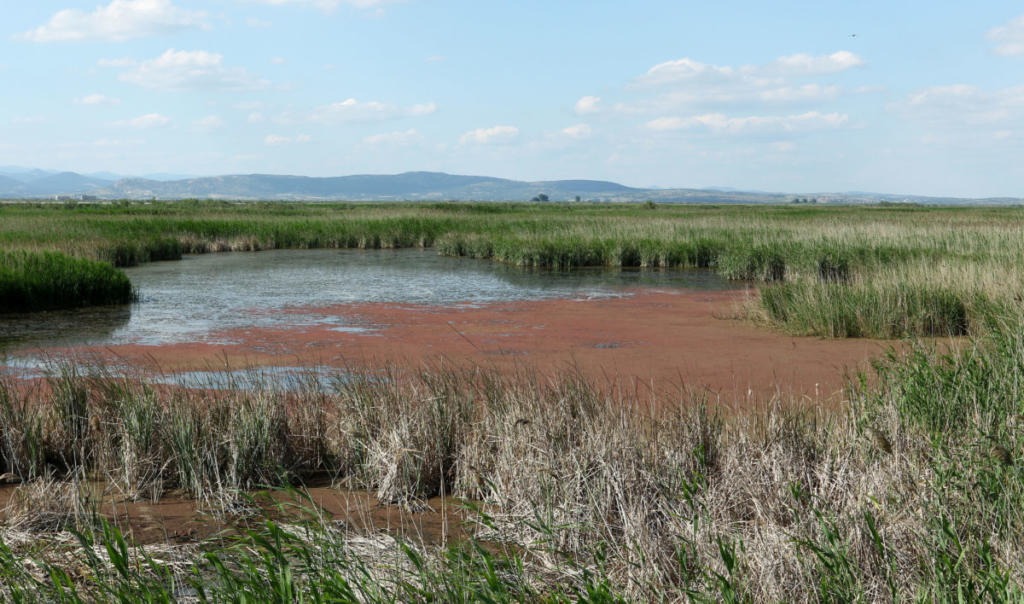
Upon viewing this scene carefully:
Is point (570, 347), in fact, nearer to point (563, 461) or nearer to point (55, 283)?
point (563, 461)

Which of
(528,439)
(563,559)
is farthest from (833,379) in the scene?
(563,559)

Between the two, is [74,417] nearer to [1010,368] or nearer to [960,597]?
[960,597]

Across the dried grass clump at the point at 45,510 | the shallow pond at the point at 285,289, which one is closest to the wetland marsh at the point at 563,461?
the dried grass clump at the point at 45,510

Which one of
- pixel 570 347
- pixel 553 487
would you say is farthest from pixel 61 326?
pixel 553 487

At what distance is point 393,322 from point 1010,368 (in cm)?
996

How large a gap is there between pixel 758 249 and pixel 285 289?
13.1 m

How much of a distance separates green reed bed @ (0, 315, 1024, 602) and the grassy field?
4.02 meters

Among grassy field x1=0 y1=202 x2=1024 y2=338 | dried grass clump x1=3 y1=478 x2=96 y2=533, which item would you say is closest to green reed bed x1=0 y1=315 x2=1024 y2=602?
dried grass clump x1=3 y1=478 x2=96 y2=533

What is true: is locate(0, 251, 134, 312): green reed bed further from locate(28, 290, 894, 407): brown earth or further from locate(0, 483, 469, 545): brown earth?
locate(0, 483, 469, 545): brown earth

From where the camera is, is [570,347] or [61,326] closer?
[570,347]

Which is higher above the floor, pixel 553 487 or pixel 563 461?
pixel 563 461

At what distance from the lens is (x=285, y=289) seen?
18.8 meters

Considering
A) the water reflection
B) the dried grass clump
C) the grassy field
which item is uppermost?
the grassy field

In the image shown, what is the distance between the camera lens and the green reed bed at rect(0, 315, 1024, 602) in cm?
310
